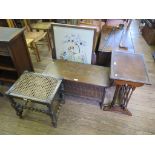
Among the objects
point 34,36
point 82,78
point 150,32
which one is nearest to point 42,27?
point 34,36

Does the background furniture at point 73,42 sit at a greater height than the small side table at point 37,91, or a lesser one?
greater

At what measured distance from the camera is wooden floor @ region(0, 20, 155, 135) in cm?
170

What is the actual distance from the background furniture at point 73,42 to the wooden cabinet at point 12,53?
1.39ft

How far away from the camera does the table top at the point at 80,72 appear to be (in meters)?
1.71

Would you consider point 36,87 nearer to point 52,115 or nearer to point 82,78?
point 52,115

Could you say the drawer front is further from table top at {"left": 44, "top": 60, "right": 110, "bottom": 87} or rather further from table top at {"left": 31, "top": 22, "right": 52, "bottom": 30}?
table top at {"left": 31, "top": 22, "right": 52, "bottom": 30}

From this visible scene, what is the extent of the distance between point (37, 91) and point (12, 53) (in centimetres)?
60

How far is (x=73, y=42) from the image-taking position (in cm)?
183

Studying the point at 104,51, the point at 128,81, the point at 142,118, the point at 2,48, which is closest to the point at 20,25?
the point at 2,48

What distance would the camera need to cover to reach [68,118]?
1818 millimetres

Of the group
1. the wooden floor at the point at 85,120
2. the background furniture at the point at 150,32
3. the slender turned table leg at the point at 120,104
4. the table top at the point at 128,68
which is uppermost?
the table top at the point at 128,68

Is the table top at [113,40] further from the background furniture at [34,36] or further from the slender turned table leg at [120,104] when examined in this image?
the background furniture at [34,36]

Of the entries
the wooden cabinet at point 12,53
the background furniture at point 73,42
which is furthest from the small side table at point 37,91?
the background furniture at point 73,42

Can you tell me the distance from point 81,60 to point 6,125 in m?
1.20
